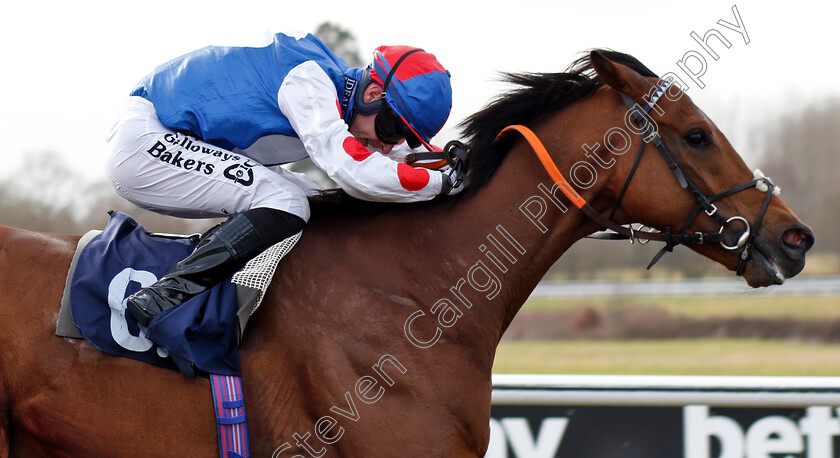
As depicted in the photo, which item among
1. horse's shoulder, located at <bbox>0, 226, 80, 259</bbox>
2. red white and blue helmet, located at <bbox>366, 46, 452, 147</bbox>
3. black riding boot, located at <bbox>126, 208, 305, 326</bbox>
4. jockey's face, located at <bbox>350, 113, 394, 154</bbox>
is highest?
red white and blue helmet, located at <bbox>366, 46, 452, 147</bbox>

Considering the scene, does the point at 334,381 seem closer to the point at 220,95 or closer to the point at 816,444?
the point at 220,95

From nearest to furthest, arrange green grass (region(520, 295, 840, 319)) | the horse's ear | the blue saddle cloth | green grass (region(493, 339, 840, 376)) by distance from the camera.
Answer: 1. the blue saddle cloth
2. the horse's ear
3. green grass (region(493, 339, 840, 376))
4. green grass (region(520, 295, 840, 319))

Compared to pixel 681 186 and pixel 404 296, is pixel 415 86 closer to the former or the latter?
pixel 404 296

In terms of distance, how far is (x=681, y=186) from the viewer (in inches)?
108

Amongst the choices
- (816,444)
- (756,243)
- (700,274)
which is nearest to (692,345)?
(700,274)

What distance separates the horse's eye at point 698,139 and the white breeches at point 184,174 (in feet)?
4.49

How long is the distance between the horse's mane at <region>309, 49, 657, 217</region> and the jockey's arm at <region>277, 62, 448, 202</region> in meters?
0.20

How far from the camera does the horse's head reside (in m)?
2.68

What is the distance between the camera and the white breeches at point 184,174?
280 cm

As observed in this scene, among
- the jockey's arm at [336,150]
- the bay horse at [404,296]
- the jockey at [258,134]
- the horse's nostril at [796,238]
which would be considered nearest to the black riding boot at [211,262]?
the jockey at [258,134]

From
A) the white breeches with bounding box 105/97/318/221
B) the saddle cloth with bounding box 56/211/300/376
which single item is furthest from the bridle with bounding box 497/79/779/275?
the saddle cloth with bounding box 56/211/300/376

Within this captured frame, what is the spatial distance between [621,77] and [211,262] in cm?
155

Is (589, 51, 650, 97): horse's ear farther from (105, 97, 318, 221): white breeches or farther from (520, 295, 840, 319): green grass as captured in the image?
(520, 295, 840, 319): green grass

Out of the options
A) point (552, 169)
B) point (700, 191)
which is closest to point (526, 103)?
point (552, 169)
